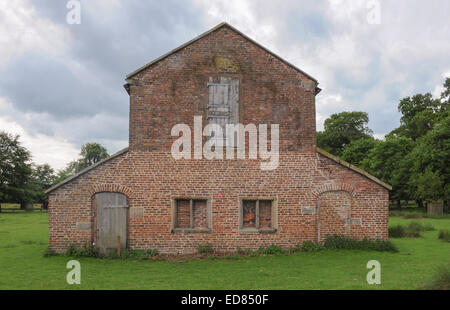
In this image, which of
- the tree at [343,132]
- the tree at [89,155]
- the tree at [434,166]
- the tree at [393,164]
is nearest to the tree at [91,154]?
the tree at [89,155]

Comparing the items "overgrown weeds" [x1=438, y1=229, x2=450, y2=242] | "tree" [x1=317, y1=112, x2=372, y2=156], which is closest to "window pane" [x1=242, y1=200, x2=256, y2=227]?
"overgrown weeds" [x1=438, y1=229, x2=450, y2=242]

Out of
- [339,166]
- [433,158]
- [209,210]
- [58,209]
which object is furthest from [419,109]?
[58,209]

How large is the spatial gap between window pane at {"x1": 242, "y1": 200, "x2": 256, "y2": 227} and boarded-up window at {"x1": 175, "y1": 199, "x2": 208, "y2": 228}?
1431 mm

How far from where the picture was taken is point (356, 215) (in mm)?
12469

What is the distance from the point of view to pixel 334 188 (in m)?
12.5

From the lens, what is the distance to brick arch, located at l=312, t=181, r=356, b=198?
1250 centimetres

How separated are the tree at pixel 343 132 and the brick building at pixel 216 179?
42874mm

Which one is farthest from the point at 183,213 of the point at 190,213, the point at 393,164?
the point at 393,164

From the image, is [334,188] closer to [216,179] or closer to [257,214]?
[257,214]

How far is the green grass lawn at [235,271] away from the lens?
8375 millimetres

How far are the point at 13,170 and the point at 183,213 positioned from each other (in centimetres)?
4821

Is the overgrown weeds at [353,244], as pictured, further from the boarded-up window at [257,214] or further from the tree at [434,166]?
the tree at [434,166]
